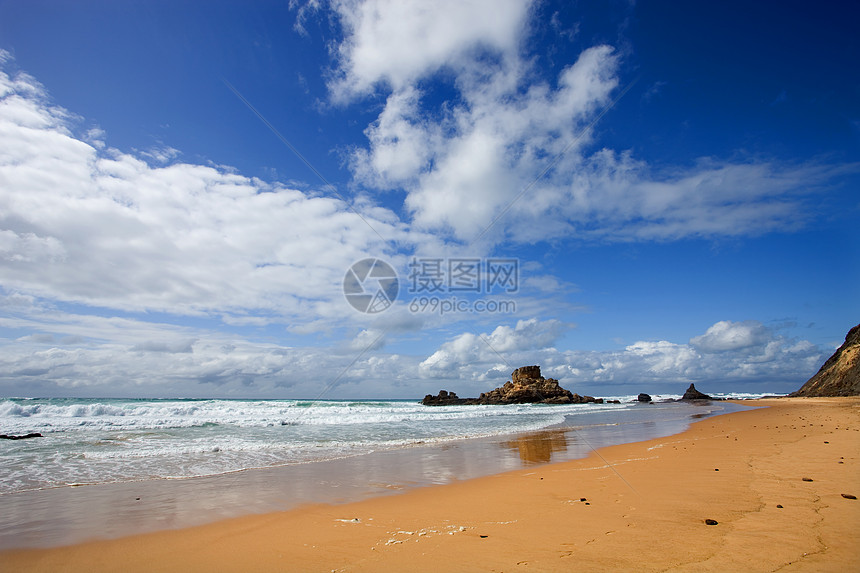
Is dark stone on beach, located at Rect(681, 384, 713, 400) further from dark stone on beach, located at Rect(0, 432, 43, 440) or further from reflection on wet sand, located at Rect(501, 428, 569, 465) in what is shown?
dark stone on beach, located at Rect(0, 432, 43, 440)

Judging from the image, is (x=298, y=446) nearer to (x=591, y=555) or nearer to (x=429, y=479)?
(x=429, y=479)

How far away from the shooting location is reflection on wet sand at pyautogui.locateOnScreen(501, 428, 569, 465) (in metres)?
10.1

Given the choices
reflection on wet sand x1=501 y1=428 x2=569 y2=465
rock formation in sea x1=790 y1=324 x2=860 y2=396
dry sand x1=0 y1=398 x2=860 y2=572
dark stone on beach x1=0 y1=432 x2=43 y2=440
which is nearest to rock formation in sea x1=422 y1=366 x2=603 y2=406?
rock formation in sea x1=790 y1=324 x2=860 y2=396

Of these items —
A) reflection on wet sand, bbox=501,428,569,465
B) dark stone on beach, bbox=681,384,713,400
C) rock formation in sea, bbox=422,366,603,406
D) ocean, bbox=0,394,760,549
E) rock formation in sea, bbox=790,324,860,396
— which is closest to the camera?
ocean, bbox=0,394,760,549

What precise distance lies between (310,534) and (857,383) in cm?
5524

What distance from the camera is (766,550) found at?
3.33 meters

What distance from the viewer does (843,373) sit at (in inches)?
1666

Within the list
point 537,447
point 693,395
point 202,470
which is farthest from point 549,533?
point 693,395

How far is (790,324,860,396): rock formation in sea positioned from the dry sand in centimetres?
4845

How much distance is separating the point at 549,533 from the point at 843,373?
187ft

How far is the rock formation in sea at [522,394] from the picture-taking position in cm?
6756

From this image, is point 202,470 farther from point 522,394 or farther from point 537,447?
point 522,394

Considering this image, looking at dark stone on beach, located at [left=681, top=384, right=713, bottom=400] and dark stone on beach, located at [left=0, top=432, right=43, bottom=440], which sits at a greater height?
dark stone on beach, located at [left=681, top=384, right=713, bottom=400]

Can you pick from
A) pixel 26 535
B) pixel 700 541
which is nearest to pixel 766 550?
pixel 700 541
